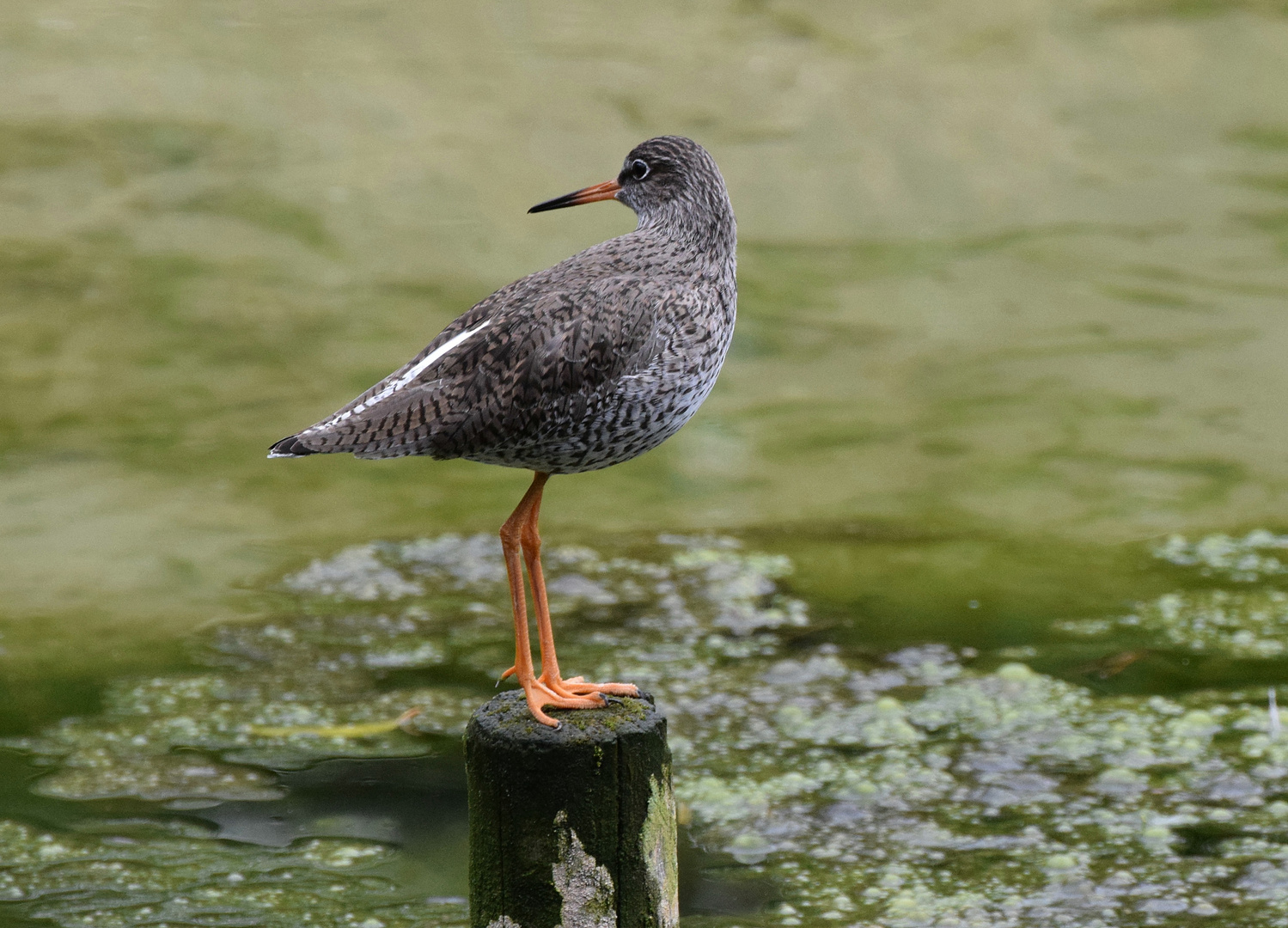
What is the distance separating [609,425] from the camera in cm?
285

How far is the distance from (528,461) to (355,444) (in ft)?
1.15

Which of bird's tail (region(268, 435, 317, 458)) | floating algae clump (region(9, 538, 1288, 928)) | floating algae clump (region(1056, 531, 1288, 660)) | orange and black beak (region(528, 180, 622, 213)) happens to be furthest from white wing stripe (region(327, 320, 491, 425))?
floating algae clump (region(1056, 531, 1288, 660))

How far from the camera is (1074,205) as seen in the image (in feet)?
→ 28.8

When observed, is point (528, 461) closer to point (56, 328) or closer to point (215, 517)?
point (215, 517)

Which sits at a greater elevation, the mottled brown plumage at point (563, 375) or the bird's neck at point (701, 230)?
the bird's neck at point (701, 230)

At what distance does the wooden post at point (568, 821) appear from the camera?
2586 mm

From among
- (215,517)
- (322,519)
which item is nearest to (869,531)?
(322,519)

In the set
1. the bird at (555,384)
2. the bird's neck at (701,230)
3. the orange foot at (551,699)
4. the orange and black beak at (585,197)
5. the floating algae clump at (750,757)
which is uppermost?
the orange and black beak at (585,197)

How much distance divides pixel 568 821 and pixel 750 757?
2154mm

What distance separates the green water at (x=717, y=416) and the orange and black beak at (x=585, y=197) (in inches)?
76.0

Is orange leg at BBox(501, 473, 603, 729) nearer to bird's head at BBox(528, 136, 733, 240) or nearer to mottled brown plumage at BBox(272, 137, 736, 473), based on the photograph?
mottled brown plumage at BBox(272, 137, 736, 473)

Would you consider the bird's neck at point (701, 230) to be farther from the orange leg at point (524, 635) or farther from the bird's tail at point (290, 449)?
the bird's tail at point (290, 449)

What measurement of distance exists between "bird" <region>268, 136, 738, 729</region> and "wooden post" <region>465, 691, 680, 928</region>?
0.37ft

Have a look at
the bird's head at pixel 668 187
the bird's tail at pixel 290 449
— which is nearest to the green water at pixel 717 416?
the bird's tail at pixel 290 449
